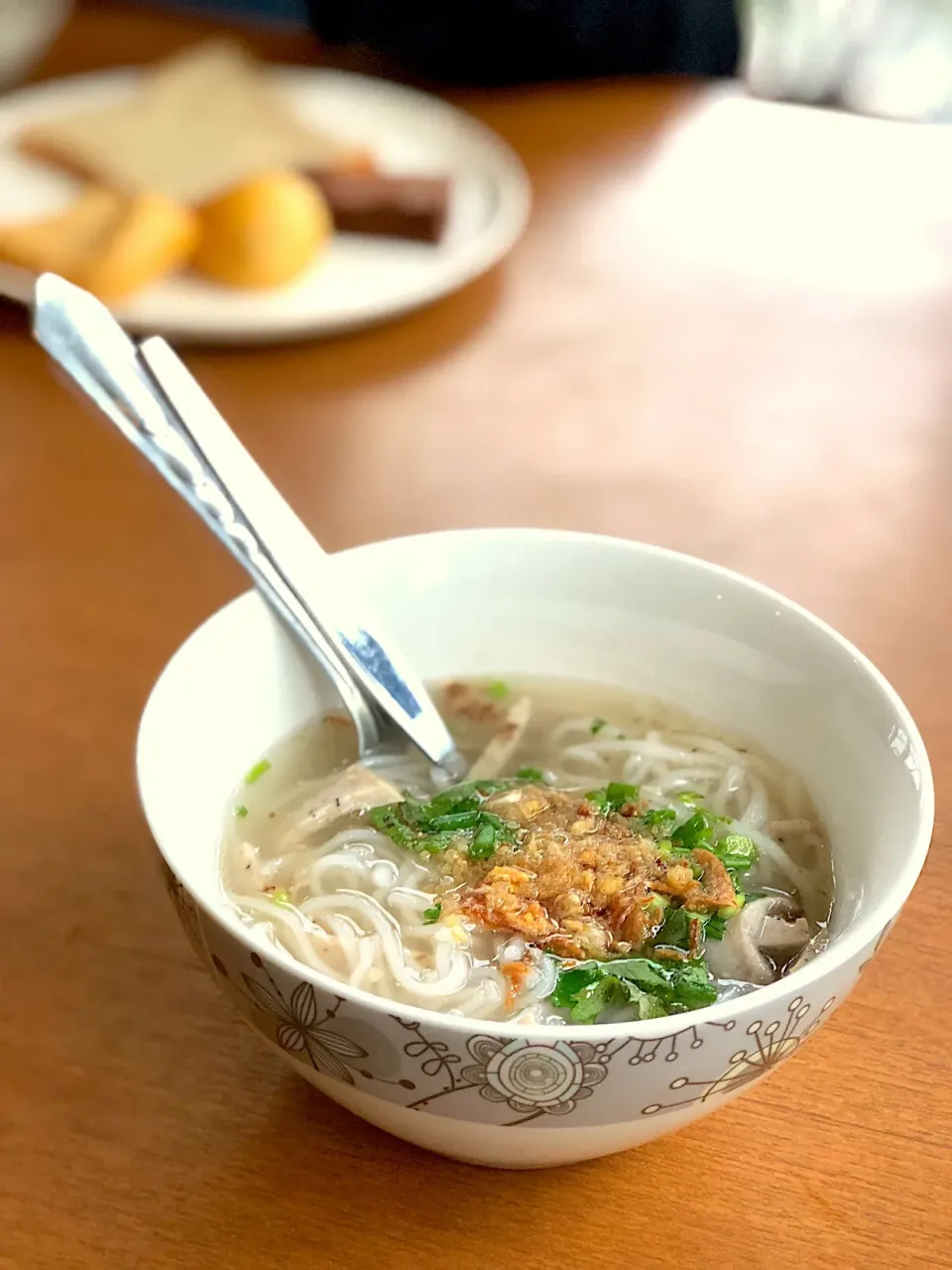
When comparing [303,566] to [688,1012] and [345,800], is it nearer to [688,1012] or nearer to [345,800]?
[345,800]

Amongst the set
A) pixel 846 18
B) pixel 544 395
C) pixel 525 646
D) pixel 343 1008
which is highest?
pixel 343 1008

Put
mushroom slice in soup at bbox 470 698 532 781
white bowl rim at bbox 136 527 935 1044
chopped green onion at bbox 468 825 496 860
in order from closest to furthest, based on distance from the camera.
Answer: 1. white bowl rim at bbox 136 527 935 1044
2. chopped green onion at bbox 468 825 496 860
3. mushroom slice in soup at bbox 470 698 532 781

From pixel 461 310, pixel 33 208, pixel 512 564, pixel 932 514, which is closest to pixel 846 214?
pixel 461 310

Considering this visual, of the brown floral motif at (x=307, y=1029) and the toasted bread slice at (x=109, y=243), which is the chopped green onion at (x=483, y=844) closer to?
the brown floral motif at (x=307, y=1029)

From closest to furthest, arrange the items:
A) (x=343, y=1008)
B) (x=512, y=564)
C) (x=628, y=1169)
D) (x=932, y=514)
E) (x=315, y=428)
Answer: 1. (x=343, y=1008)
2. (x=628, y=1169)
3. (x=512, y=564)
4. (x=932, y=514)
5. (x=315, y=428)

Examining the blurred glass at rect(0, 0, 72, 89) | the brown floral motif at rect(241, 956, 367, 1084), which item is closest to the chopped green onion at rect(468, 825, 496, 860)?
the brown floral motif at rect(241, 956, 367, 1084)

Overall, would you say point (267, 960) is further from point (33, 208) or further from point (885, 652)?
point (33, 208)

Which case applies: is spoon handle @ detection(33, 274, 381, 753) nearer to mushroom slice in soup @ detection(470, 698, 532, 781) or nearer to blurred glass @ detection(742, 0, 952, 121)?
mushroom slice in soup @ detection(470, 698, 532, 781)
